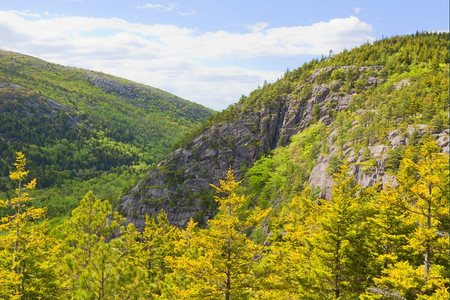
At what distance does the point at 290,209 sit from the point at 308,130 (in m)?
32.3

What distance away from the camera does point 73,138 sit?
198375 millimetres

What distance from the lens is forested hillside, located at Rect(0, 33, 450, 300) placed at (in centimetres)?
1609

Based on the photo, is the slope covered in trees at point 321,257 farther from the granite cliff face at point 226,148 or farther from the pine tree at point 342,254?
the granite cliff face at point 226,148

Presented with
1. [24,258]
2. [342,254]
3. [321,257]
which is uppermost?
[342,254]

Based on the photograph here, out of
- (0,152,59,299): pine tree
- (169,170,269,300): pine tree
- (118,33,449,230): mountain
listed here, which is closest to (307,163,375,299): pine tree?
(169,170,269,300): pine tree

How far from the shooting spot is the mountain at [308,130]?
46188 mm

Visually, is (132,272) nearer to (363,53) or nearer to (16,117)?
(363,53)

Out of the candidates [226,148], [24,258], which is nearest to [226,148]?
[226,148]

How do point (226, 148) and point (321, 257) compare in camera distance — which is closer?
point (321, 257)

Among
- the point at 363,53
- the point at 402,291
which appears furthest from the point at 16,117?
the point at 402,291

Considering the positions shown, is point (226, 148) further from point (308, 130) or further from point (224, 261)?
point (224, 261)

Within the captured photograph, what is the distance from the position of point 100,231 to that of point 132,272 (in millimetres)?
7879

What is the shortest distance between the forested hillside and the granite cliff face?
343 millimetres

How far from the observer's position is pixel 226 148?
82500 millimetres
